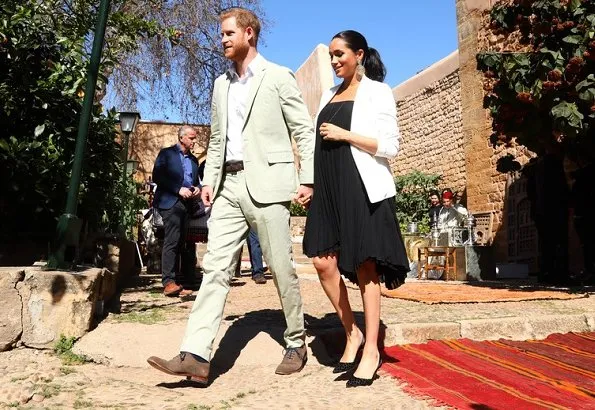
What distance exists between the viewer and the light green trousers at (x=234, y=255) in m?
3.37

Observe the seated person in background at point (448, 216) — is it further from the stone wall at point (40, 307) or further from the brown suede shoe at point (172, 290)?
the stone wall at point (40, 307)

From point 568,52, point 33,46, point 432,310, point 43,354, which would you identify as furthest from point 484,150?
point 43,354

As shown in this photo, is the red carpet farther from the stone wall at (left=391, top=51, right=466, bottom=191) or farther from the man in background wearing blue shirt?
the stone wall at (left=391, top=51, right=466, bottom=191)

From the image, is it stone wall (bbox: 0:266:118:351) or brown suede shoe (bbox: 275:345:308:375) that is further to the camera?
stone wall (bbox: 0:266:118:351)

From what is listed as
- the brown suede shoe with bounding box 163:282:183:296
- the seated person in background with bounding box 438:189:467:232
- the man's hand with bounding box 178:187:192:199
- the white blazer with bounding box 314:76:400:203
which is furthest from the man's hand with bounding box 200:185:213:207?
the seated person in background with bounding box 438:189:467:232

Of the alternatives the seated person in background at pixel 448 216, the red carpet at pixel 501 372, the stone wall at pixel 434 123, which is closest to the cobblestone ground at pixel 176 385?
the red carpet at pixel 501 372

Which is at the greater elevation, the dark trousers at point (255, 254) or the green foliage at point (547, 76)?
the green foliage at point (547, 76)

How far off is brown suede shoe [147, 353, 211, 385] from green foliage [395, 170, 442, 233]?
39.4 feet

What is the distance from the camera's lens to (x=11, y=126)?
5.36 metres

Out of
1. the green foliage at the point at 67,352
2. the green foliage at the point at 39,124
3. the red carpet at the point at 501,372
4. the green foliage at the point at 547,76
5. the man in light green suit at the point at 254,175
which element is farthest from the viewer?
the green foliage at the point at 547,76

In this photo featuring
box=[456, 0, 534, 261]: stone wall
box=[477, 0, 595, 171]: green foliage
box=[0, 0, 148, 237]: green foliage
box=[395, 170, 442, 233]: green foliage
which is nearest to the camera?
box=[0, 0, 148, 237]: green foliage

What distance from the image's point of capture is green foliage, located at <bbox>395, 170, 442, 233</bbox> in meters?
15.3

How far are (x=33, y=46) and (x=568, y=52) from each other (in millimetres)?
4761

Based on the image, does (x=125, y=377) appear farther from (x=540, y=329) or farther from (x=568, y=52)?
(x=568, y=52)
